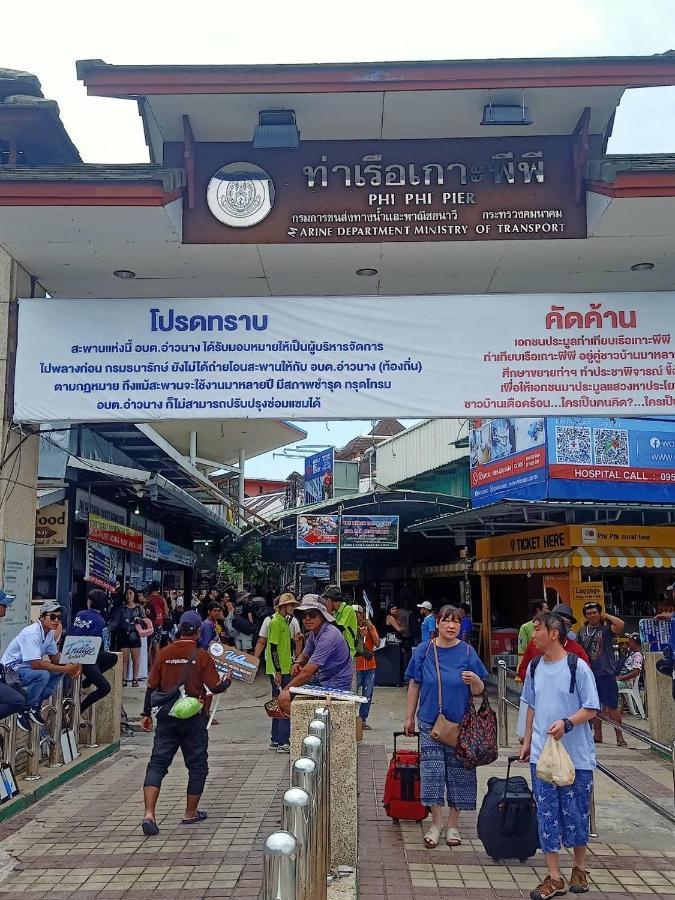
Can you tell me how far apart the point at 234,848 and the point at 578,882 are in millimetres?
2374

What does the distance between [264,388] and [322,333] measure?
769 millimetres

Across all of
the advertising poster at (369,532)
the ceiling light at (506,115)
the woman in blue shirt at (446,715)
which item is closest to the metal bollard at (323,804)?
the woman in blue shirt at (446,715)

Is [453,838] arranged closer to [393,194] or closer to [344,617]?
[344,617]

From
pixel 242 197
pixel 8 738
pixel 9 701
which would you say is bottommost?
pixel 8 738

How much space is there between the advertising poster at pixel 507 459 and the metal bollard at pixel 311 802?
11.5m

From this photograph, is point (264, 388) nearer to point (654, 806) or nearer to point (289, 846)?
point (654, 806)

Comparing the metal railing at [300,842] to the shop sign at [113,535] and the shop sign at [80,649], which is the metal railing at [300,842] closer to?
the shop sign at [80,649]

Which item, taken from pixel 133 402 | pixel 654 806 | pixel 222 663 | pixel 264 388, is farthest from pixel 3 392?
pixel 654 806

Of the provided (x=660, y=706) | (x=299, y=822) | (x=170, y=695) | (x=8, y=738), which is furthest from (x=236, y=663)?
(x=299, y=822)

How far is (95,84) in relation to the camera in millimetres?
7477

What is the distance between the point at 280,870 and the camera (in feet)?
7.49

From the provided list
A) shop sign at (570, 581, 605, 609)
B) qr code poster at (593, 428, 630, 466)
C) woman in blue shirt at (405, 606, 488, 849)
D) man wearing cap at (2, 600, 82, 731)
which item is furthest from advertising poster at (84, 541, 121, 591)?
qr code poster at (593, 428, 630, 466)

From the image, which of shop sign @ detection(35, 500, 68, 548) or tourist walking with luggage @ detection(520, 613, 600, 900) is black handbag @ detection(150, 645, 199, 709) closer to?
tourist walking with luggage @ detection(520, 613, 600, 900)

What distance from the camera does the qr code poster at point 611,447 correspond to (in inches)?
632
